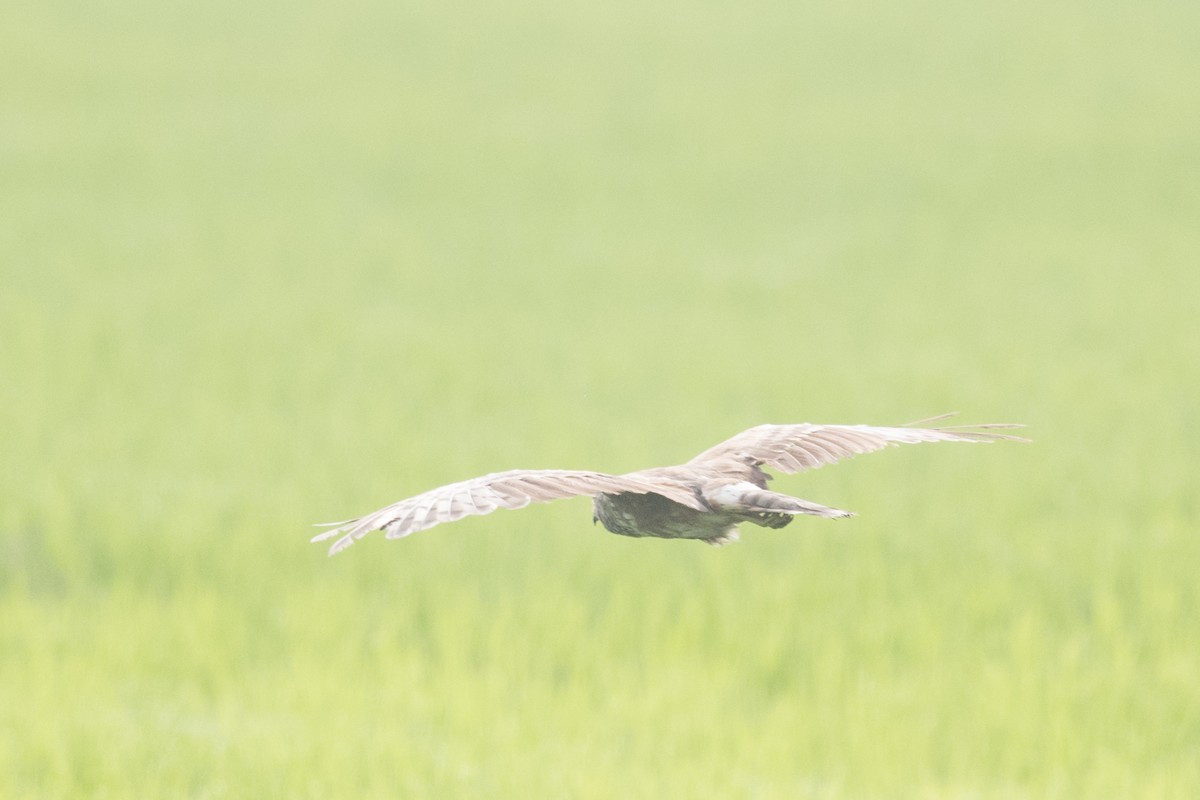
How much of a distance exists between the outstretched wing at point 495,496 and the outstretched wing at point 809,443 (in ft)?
1.61

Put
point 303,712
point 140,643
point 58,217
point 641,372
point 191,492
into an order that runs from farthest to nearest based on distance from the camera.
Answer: point 58,217, point 641,372, point 191,492, point 140,643, point 303,712

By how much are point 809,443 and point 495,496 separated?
97 cm

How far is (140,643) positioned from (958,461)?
515cm

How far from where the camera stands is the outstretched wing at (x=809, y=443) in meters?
2.63

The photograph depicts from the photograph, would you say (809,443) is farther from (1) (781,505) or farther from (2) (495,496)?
(2) (495,496)

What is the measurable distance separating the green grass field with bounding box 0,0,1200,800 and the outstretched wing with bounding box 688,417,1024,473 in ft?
7.29

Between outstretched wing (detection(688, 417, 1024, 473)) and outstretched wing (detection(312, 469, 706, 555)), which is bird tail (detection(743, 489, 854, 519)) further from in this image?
outstretched wing (detection(688, 417, 1024, 473))

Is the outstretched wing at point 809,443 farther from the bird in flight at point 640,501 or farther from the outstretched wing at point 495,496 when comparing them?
the outstretched wing at point 495,496

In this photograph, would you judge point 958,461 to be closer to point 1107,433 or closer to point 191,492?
point 1107,433

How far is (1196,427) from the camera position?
370 inches

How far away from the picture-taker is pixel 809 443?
2811mm

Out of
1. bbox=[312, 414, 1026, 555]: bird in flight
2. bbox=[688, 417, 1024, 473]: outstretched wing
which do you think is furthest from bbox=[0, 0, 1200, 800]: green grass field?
bbox=[312, 414, 1026, 555]: bird in flight

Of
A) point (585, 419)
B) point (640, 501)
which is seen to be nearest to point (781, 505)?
point (640, 501)

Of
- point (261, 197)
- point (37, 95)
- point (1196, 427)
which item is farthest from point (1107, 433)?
point (37, 95)
